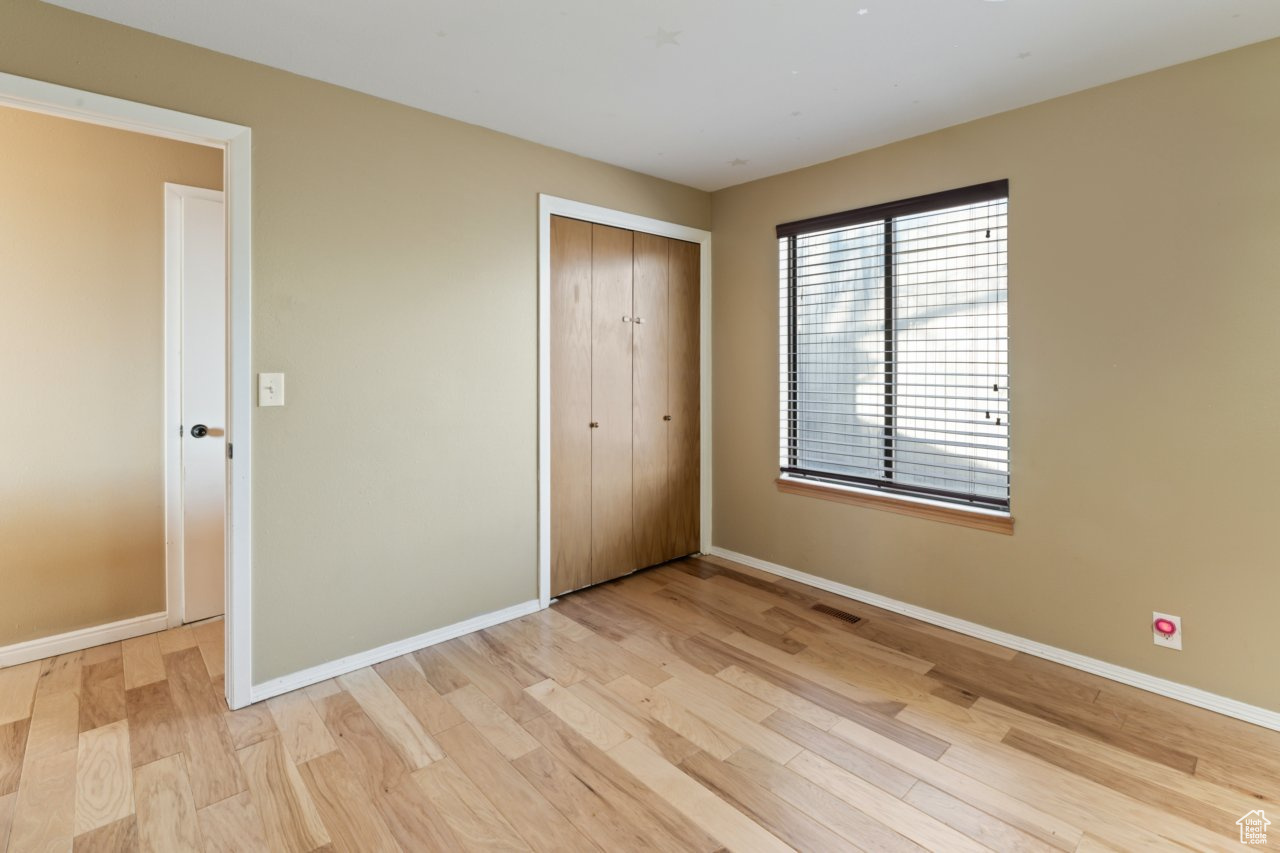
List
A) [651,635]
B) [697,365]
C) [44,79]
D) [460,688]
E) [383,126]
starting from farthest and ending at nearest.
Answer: [697,365]
[651,635]
[383,126]
[460,688]
[44,79]

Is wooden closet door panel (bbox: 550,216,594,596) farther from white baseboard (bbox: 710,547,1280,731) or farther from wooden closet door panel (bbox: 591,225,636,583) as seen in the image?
white baseboard (bbox: 710,547,1280,731)

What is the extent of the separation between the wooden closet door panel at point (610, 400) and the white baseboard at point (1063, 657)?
0.98 meters

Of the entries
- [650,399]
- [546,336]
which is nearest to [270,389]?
[546,336]

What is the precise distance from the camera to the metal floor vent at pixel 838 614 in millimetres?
3043

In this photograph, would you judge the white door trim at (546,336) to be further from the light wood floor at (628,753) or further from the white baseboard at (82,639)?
the white baseboard at (82,639)

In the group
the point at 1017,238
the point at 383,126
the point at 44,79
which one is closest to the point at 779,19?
the point at 1017,238

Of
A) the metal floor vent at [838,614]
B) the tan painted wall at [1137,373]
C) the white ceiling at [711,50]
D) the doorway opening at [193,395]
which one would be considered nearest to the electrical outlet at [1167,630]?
the tan painted wall at [1137,373]

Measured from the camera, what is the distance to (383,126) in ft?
8.45

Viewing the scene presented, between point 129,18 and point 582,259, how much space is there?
193cm

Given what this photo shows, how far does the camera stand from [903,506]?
3094 millimetres

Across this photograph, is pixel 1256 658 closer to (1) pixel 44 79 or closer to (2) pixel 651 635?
(2) pixel 651 635

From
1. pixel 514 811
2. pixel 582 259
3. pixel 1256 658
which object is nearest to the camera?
pixel 514 811

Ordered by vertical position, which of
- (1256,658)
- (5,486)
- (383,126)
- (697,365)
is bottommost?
(1256,658)

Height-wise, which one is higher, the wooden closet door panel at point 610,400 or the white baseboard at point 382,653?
the wooden closet door panel at point 610,400
